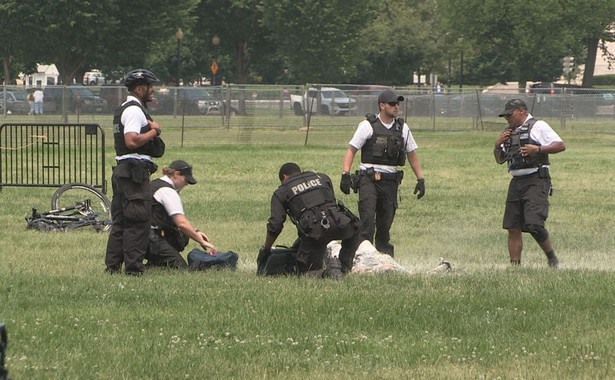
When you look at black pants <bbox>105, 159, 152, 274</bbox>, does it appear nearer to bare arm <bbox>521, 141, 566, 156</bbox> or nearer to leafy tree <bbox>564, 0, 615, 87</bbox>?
bare arm <bbox>521, 141, 566, 156</bbox>

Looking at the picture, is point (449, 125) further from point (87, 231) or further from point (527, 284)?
point (527, 284)

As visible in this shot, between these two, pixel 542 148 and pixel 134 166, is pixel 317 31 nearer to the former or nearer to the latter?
pixel 542 148

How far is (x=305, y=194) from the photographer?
364 inches

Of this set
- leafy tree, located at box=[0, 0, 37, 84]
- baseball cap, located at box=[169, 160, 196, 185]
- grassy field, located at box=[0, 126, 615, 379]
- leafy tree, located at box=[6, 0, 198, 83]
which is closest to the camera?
grassy field, located at box=[0, 126, 615, 379]

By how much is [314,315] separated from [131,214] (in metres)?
2.45

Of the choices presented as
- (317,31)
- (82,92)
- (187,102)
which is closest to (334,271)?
(82,92)

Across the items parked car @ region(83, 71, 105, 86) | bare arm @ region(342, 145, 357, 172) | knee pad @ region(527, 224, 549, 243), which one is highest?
bare arm @ region(342, 145, 357, 172)

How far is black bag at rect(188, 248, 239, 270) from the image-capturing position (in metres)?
10.0

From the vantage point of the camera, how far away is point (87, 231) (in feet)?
44.5

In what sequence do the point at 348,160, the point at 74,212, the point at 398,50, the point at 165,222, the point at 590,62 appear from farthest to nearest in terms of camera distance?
1. the point at 398,50
2. the point at 590,62
3. the point at 74,212
4. the point at 348,160
5. the point at 165,222

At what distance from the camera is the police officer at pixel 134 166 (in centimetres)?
938

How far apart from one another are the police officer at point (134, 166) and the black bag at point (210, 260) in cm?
57

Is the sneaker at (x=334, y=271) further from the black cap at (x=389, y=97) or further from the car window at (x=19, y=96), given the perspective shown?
the car window at (x=19, y=96)

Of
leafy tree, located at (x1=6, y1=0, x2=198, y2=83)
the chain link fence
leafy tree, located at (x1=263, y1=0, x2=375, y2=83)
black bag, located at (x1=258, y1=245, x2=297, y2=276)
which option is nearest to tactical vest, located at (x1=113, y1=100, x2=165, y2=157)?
black bag, located at (x1=258, y1=245, x2=297, y2=276)
